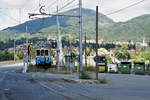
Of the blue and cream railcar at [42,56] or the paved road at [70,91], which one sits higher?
the blue and cream railcar at [42,56]

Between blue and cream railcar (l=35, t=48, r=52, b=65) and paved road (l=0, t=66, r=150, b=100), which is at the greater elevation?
blue and cream railcar (l=35, t=48, r=52, b=65)

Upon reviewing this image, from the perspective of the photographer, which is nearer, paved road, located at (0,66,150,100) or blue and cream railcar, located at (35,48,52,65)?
paved road, located at (0,66,150,100)

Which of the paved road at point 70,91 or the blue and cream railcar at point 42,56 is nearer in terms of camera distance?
the paved road at point 70,91

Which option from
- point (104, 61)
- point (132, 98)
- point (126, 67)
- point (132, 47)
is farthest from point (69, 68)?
point (132, 47)

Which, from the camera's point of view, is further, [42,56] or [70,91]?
[42,56]

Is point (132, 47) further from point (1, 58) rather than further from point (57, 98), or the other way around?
point (57, 98)

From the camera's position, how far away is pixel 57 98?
11.7 metres

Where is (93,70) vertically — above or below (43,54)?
below

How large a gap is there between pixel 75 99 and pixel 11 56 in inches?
3851

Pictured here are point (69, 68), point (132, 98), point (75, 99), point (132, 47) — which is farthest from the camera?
point (132, 47)

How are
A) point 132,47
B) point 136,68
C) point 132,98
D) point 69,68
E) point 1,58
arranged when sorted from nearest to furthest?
point 132,98, point 136,68, point 69,68, point 1,58, point 132,47

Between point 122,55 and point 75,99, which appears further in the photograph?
point 122,55

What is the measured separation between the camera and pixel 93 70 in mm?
40125

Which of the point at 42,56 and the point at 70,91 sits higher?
the point at 42,56
